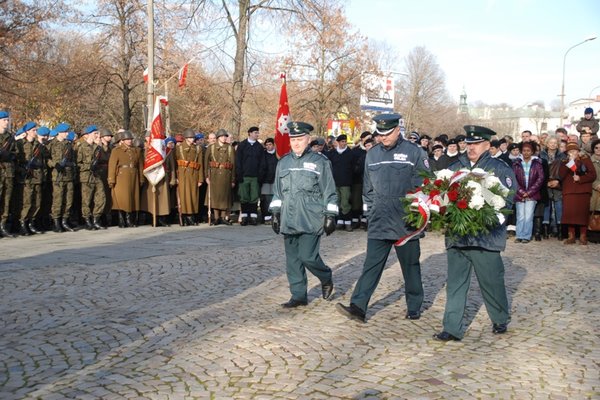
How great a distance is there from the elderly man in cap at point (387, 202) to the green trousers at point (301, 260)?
71 centimetres

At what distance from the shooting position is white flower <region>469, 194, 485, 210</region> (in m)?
6.06

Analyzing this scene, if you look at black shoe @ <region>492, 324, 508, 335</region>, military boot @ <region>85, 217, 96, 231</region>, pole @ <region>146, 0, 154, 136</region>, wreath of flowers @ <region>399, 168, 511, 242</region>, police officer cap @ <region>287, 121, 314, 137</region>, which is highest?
pole @ <region>146, 0, 154, 136</region>

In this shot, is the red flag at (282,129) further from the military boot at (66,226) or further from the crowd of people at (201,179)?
the military boot at (66,226)

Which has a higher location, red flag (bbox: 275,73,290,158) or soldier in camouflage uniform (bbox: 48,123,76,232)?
red flag (bbox: 275,73,290,158)

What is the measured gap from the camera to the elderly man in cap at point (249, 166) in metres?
16.8

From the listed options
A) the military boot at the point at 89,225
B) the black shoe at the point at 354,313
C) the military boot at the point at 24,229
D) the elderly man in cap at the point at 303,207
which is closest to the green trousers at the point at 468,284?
the black shoe at the point at 354,313

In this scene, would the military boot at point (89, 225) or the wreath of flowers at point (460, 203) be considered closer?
the wreath of flowers at point (460, 203)

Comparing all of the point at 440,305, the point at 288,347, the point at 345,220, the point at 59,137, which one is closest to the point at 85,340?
the point at 288,347

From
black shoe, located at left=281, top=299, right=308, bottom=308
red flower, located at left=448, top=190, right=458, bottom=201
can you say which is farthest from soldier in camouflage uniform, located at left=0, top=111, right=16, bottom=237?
red flower, located at left=448, top=190, right=458, bottom=201

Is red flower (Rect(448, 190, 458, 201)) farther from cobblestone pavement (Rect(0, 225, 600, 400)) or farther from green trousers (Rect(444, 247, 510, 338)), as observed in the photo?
cobblestone pavement (Rect(0, 225, 600, 400))

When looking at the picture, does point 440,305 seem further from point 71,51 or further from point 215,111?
point 71,51

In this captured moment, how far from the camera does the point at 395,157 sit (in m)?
7.07

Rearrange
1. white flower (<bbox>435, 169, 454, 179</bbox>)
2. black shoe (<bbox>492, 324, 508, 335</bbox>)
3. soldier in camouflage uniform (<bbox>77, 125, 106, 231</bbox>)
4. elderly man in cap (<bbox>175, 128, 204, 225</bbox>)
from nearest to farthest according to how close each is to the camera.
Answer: white flower (<bbox>435, 169, 454, 179</bbox>), black shoe (<bbox>492, 324, 508, 335</bbox>), soldier in camouflage uniform (<bbox>77, 125, 106, 231</bbox>), elderly man in cap (<bbox>175, 128, 204, 225</bbox>)

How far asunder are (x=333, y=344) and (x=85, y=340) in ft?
7.19
